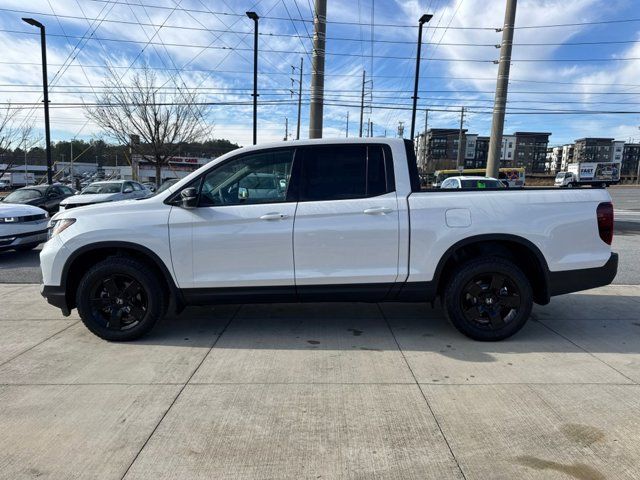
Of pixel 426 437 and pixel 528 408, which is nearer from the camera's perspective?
pixel 426 437

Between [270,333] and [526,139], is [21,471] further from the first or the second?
[526,139]

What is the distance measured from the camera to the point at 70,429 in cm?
295

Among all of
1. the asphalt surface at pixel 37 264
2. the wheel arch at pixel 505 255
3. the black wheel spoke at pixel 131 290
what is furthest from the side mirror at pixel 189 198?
the asphalt surface at pixel 37 264

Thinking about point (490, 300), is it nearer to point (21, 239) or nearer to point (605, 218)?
point (605, 218)

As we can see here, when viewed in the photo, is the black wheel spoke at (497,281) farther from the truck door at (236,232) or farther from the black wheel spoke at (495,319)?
the truck door at (236,232)

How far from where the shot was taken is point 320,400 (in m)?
3.29

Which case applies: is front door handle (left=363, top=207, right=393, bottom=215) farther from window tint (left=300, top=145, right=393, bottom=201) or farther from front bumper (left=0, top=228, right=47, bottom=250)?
front bumper (left=0, top=228, right=47, bottom=250)

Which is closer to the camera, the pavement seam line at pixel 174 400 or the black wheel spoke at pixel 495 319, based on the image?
the pavement seam line at pixel 174 400

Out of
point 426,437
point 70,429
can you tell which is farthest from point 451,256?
point 70,429

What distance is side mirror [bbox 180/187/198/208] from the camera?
4166mm

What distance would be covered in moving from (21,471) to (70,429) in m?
0.43

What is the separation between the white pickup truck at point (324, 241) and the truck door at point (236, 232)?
1cm

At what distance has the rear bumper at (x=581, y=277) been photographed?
4.33m

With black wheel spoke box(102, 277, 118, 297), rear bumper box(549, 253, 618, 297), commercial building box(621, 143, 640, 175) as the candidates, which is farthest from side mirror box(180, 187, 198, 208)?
commercial building box(621, 143, 640, 175)
